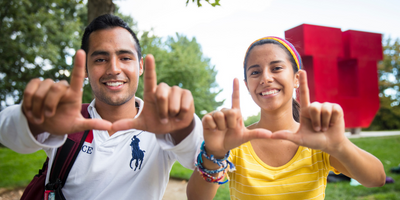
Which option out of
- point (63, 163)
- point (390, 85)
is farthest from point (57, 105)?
point (390, 85)

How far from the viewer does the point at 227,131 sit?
4.91 feet

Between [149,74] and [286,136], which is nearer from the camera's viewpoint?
[149,74]

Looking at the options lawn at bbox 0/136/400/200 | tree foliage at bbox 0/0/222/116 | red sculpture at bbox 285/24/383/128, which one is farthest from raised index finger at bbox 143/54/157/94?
tree foliage at bbox 0/0/222/116

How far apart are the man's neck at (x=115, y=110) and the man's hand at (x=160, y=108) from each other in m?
0.86

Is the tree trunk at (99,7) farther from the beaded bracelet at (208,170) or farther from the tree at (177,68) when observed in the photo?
the tree at (177,68)

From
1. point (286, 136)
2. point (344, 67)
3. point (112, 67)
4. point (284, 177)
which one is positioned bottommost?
point (284, 177)

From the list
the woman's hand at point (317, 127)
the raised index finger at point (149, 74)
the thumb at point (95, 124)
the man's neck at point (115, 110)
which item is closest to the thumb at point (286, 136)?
the woman's hand at point (317, 127)

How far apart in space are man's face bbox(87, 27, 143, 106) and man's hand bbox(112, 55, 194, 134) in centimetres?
75

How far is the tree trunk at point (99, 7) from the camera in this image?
14.4 feet

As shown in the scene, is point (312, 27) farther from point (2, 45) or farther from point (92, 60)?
point (2, 45)

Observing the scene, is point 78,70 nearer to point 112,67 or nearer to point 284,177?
point 112,67

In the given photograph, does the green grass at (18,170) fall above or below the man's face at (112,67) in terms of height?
below

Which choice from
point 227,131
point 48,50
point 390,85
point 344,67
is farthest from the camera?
point 390,85

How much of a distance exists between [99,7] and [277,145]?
3865 mm
